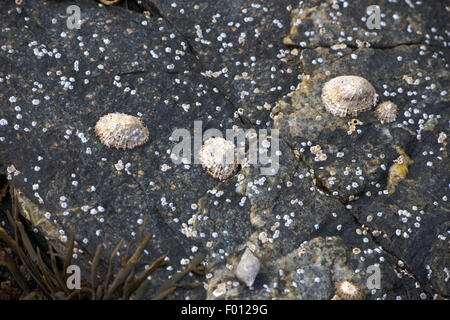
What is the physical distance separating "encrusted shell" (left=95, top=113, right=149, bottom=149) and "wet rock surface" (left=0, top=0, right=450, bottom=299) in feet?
0.15

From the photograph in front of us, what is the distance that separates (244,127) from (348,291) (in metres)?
1.03

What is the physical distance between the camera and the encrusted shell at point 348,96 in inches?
124

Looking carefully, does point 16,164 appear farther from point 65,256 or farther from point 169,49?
point 169,49

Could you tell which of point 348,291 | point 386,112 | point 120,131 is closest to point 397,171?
point 386,112

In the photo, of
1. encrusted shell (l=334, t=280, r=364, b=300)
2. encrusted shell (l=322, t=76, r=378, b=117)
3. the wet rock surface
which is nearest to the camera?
encrusted shell (l=334, t=280, r=364, b=300)

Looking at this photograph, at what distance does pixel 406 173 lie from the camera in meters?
3.07

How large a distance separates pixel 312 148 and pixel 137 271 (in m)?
1.09

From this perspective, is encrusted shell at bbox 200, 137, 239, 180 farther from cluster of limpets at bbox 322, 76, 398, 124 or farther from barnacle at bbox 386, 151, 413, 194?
barnacle at bbox 386, 151, 413, 194

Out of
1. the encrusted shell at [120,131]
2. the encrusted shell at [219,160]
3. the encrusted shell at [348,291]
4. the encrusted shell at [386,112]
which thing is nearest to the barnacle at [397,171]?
→ the encrusted shell at [386,112]

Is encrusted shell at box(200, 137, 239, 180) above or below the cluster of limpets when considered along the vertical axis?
below

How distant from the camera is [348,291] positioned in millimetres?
2635

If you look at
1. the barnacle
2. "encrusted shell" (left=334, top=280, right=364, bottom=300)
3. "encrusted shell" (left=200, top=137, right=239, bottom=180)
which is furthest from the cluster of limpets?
"encrusted shell" (left=334, top=280, right=364, bottom=300)

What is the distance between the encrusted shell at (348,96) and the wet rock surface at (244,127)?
0.05 metres

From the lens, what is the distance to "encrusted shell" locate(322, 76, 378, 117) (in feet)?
10.4
